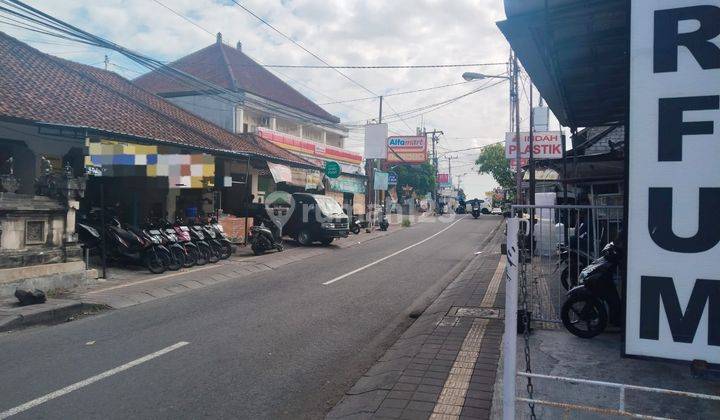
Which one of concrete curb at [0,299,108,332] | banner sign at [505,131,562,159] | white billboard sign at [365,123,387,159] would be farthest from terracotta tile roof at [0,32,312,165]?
white billboard sign at [365,123,387,159]

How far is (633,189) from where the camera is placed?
2.25m

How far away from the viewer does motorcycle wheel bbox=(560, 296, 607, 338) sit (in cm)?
616

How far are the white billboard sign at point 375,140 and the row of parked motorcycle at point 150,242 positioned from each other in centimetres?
1964

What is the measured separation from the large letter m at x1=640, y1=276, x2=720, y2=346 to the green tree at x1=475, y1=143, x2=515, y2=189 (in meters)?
49.8

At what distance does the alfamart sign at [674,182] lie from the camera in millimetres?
2127

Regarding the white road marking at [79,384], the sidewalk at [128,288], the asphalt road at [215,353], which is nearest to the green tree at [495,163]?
the sidewalk at [128,288]

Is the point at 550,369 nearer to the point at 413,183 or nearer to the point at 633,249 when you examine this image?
the point at 633,249

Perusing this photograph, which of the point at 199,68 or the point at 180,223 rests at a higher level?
the point at 199,68

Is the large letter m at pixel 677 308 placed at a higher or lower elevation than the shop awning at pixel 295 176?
lower

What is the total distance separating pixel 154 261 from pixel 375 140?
2198 cm

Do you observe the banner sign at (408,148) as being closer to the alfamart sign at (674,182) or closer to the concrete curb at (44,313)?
the concrete curb at (44,313)

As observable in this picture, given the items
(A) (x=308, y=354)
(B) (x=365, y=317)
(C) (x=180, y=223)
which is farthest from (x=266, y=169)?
(A) (x=308, y=354)

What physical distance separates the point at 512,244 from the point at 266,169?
18289mm

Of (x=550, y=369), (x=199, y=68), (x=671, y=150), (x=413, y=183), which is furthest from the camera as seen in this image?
(x=413, y=183)
